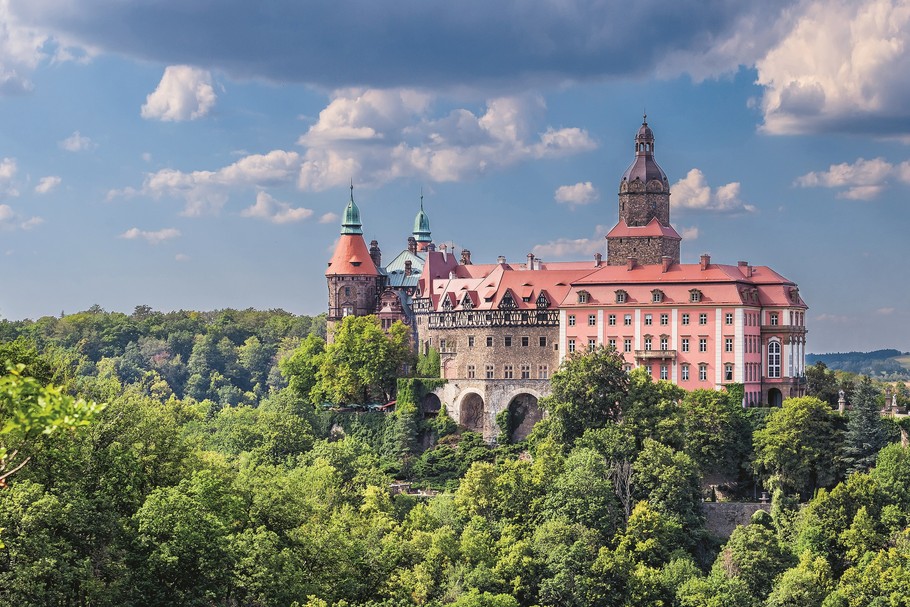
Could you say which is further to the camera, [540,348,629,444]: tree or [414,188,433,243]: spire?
[414,188,433,243]: spire

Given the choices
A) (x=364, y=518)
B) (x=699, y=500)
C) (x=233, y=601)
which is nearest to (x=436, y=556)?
(x=364, y=518)

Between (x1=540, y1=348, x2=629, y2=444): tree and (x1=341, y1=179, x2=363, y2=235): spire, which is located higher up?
(x1=341, y1=179, x2=363, y2=235): spire

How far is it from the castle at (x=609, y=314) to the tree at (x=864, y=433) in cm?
824

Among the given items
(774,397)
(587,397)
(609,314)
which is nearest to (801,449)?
(774,397)

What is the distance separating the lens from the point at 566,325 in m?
84.2

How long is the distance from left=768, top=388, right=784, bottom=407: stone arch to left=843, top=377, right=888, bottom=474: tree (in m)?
8.74

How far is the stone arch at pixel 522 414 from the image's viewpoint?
278 ft

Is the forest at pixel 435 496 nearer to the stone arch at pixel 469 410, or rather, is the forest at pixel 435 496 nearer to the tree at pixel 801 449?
the tree at pixel 801 449

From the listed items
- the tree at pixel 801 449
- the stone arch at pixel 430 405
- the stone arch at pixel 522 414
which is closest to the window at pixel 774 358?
the tree at pixel 801 449

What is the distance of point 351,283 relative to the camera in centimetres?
9862

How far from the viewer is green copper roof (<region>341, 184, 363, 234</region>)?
101312mm

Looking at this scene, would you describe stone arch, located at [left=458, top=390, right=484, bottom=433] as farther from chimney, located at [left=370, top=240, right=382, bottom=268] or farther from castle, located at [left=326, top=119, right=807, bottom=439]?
chimney, located at [left=370, top=240, right=382, bottom=268]

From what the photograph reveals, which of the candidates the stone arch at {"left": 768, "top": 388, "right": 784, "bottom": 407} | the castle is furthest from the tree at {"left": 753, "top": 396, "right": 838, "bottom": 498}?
the stone arch at {"left": 768, "top": 388, "right": 784, "bottom": 407}

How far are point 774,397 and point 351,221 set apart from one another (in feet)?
119
